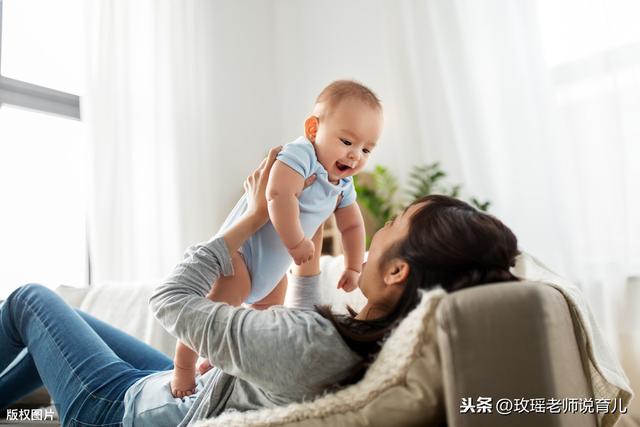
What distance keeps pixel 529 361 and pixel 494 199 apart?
2.15 metres

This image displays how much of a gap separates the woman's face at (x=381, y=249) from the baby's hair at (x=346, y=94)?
269 millimetres

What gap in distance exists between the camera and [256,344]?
Result: 0.81 metres

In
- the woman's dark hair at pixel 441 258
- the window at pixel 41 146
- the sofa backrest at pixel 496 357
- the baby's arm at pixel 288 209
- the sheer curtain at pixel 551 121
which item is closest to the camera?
the sofa backrest at pixel 496 357

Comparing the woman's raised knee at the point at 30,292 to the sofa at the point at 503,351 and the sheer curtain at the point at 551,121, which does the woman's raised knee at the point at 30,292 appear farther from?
the sheer curtain at the point at 551,121

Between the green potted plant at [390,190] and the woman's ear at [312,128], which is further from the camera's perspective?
the green potted plant at [390,190]

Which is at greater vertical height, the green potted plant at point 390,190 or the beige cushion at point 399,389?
the green potted plant at point 390,190

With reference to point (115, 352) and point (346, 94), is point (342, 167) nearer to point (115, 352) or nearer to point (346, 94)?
point (346, 94)

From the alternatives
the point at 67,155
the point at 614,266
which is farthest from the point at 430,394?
the point at 67,155

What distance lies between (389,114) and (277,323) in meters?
2.62

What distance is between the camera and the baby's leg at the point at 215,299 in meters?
1.02

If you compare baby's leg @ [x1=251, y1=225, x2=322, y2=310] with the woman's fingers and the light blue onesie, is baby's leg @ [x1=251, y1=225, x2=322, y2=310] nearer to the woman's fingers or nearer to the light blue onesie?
the light blue onesie

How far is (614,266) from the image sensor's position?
2209 millimetres

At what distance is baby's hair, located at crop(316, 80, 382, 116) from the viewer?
105cm

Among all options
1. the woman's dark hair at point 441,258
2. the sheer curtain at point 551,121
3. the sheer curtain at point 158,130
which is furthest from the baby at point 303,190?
the sheer curtain at point 158,130
